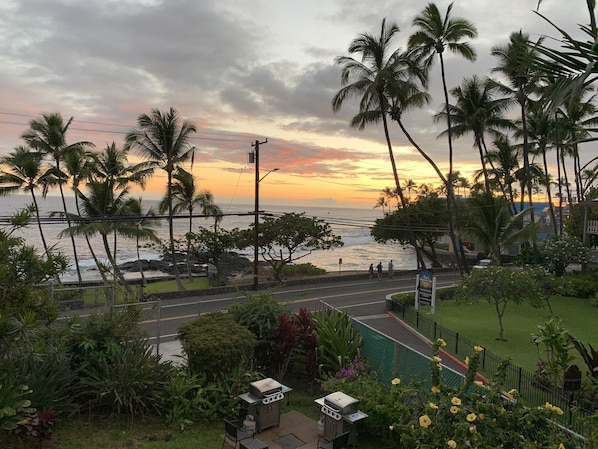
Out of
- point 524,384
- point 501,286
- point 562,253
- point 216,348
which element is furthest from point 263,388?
point 562,253

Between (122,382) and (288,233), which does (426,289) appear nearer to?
(122,382)

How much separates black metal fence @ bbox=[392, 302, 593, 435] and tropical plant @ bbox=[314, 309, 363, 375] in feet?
11.7

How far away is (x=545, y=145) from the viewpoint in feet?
123

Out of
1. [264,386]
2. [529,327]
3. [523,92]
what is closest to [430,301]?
[529,327]

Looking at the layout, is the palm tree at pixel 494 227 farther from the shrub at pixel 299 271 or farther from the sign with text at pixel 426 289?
the shrub at pixel 299 271

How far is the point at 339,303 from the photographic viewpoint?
24875mm

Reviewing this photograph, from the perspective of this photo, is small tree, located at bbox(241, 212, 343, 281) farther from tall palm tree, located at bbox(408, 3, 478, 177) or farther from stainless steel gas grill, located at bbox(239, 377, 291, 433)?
stainless steel gas grill, located at bbox(239, 377, 291, 433)

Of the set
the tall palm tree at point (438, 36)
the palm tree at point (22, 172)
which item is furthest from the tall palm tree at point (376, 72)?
the palm tree at point (22, 172)

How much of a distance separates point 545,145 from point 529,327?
24898mm

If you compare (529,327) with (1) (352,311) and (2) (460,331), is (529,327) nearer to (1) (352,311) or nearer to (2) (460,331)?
(2) (460,331)

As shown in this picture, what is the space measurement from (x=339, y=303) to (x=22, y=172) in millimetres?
21655

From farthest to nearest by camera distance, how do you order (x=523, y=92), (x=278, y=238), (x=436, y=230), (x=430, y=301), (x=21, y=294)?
(x=436, y=230)
(x=278, y=238)
(x=523, y=92)
(x=430, y=301)
(x=21, y=294)

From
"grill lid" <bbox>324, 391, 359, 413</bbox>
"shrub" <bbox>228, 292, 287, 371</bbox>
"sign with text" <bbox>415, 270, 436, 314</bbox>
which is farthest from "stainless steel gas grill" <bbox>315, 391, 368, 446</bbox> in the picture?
"sign with text" <bbox>415, 270, 436, 314</bbox>

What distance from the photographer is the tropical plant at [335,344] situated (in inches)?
453
